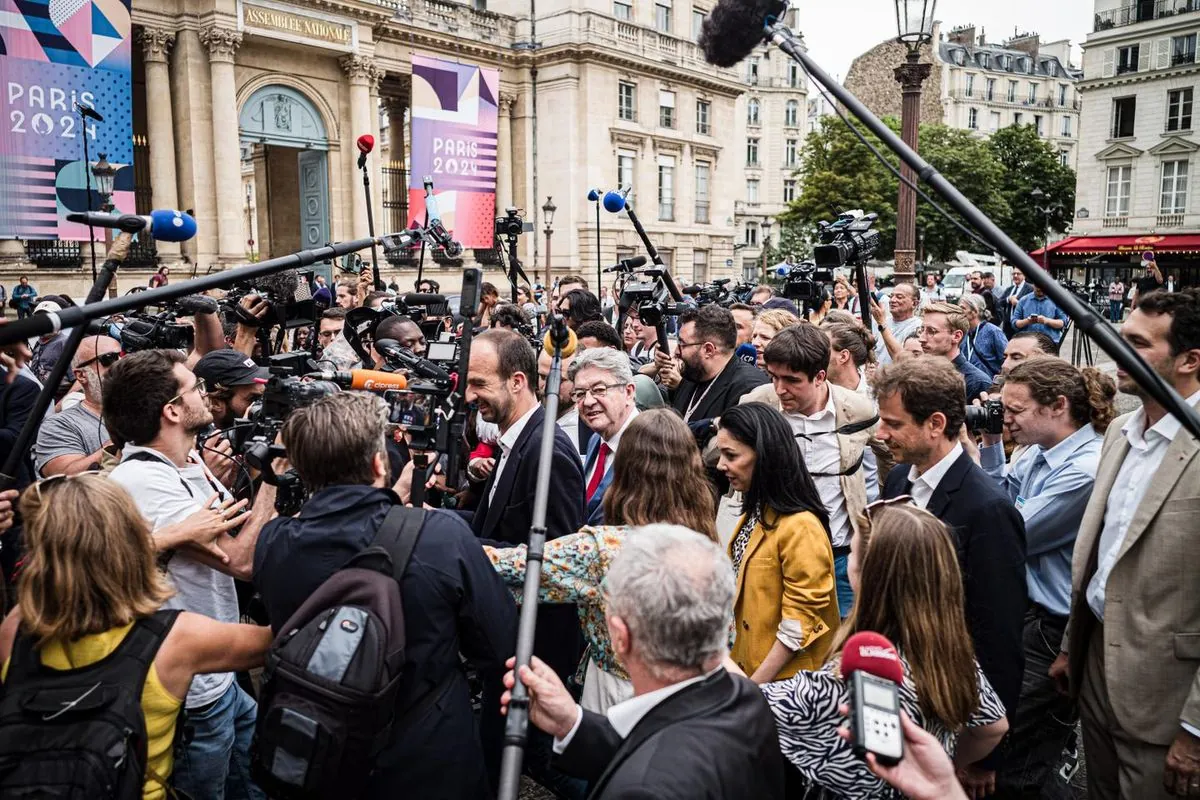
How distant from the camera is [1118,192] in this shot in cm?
4034

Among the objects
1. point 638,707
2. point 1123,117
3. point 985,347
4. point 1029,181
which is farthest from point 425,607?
point 1029,181

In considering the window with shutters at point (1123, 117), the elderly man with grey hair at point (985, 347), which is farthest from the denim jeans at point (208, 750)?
the window with shutters at point (1123, 117)

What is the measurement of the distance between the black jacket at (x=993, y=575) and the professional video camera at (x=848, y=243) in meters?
3.12

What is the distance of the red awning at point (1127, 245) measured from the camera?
1478 inches

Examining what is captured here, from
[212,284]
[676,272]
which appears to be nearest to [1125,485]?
[212,284]

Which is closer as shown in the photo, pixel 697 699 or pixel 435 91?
pixel 697 699

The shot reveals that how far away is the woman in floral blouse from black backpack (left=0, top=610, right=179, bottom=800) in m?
1.13

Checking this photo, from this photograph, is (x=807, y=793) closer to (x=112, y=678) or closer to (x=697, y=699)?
(x=697, y=699)

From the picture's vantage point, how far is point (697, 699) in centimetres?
187

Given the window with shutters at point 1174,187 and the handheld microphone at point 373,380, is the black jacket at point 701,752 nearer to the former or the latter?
the handheld microphone at point 373,380

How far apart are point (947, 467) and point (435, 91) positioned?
24684 mm

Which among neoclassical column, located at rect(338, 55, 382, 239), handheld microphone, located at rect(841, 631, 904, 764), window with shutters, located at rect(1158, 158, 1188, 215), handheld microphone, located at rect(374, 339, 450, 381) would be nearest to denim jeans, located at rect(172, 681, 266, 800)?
handheld microphone, located at rect(374, 339, 450, 381)

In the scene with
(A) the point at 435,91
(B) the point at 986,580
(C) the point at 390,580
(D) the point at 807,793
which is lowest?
(D) the point at 807,793

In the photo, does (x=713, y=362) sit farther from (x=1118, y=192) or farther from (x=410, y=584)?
(x=1118, y=192)
